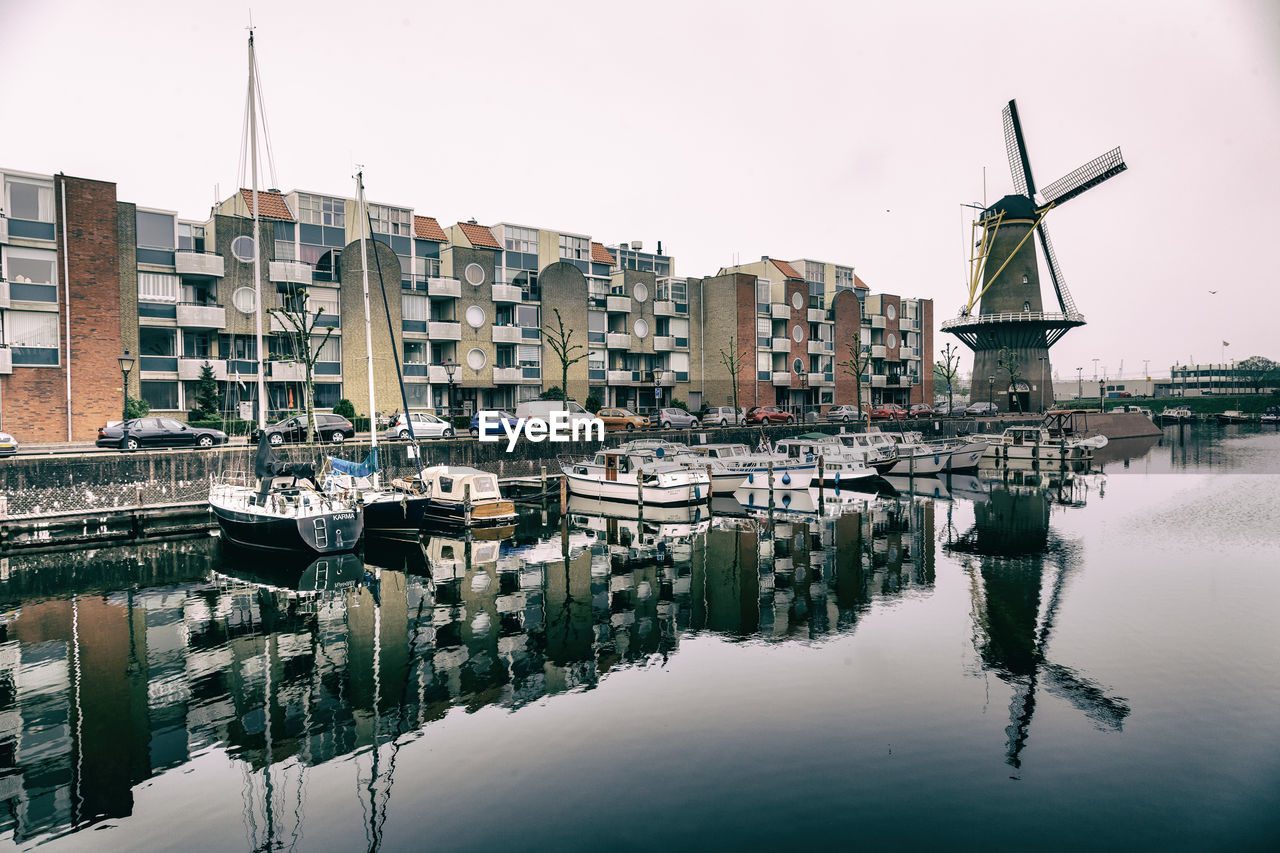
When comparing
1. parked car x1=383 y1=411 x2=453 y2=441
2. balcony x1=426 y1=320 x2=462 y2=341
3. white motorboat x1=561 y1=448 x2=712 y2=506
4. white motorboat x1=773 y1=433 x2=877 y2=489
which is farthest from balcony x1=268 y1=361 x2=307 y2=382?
white motorboat x1=773 y1=433 x2=877 y2=489

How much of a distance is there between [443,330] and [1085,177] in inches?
2951

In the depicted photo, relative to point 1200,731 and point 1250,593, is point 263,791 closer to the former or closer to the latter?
point 1200,731

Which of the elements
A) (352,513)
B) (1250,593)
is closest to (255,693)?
(352,513)

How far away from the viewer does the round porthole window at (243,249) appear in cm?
5062

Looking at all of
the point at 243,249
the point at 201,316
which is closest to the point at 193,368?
the point at 201,316

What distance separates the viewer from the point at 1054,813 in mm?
10859

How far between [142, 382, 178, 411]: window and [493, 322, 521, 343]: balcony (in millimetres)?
23636

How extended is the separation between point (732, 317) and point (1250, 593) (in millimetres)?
58829

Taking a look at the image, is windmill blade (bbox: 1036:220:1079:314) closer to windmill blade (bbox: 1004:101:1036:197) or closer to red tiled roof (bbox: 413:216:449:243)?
windmill blade (bbox: 1004:101:1036:197)

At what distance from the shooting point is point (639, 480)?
39.4m

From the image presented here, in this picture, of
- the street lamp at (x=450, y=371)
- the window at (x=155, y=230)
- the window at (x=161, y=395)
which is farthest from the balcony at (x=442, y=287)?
the window at (x=161, y=395)

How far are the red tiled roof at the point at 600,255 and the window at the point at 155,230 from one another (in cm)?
3600

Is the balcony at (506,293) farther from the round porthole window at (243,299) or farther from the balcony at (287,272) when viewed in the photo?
the round porthole window at (243,299)

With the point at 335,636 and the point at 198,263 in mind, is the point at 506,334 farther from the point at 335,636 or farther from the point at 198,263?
the point at 335,636
